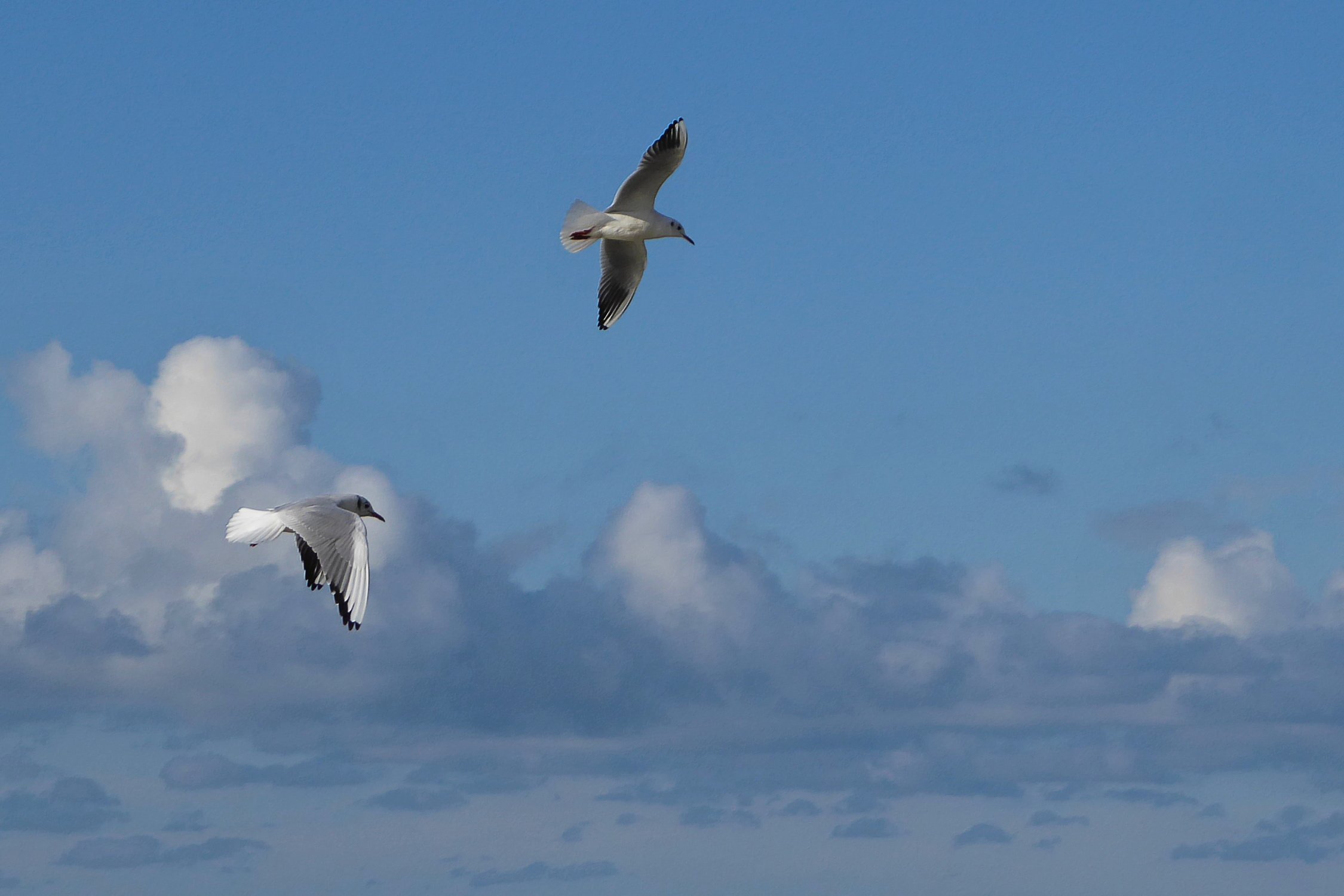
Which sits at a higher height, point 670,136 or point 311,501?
point 670,136

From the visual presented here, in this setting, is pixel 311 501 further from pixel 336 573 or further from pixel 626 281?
pixel 626 281

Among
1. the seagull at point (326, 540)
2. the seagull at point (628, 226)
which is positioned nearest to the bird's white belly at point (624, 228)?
the seagull at point (628, 226)

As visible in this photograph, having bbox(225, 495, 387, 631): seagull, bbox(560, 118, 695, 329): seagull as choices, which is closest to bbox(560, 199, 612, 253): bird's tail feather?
bbox(560, 118, 695, 329): seagull

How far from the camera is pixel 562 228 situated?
3066cm

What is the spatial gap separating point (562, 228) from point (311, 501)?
23.9 feet

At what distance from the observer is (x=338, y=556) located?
82.2ft

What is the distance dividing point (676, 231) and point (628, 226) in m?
1.26

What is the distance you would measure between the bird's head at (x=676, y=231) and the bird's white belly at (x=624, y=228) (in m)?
0.46

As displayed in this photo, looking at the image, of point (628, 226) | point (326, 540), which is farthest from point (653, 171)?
point (326, 540)

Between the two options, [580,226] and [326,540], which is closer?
[326,540]

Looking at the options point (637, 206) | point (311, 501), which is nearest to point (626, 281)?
point (637, 206)

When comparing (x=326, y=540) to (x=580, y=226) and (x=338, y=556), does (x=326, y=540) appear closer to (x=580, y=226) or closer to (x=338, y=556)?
(x=338, y=556)

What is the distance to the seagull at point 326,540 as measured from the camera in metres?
24.6

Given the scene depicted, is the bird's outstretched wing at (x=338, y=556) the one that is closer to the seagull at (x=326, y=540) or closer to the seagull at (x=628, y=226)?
the seagull at (x=326, y=540)
